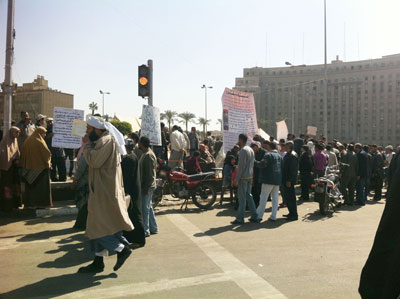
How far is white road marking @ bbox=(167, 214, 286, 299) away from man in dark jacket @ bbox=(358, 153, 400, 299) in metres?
2.64

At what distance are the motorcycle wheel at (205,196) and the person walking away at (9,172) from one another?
4.29 metres

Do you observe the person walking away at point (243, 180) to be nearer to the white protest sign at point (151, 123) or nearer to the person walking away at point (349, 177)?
the white protest sign at point (151, 123)

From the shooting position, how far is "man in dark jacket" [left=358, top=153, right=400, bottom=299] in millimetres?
1756

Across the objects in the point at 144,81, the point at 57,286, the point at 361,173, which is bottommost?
the point at 57,286

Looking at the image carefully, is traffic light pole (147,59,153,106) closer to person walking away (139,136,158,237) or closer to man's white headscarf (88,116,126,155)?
person walking away (139,136,158,237)

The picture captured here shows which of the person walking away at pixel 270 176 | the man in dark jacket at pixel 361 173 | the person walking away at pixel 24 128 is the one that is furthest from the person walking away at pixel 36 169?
the man in dark jacket at pixel 361 173

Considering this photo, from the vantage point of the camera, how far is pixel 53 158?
455 inches

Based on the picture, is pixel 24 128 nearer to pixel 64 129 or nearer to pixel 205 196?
pixel 64 129

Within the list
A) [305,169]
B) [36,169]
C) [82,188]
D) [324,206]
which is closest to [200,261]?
[82,188]

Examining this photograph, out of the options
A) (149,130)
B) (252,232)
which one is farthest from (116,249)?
(149,130)

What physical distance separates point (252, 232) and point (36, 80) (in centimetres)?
9508

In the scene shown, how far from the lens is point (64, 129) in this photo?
34.1 ft

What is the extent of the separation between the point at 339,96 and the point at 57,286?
130 metres

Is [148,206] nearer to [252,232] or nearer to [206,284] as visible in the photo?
[252,232]
